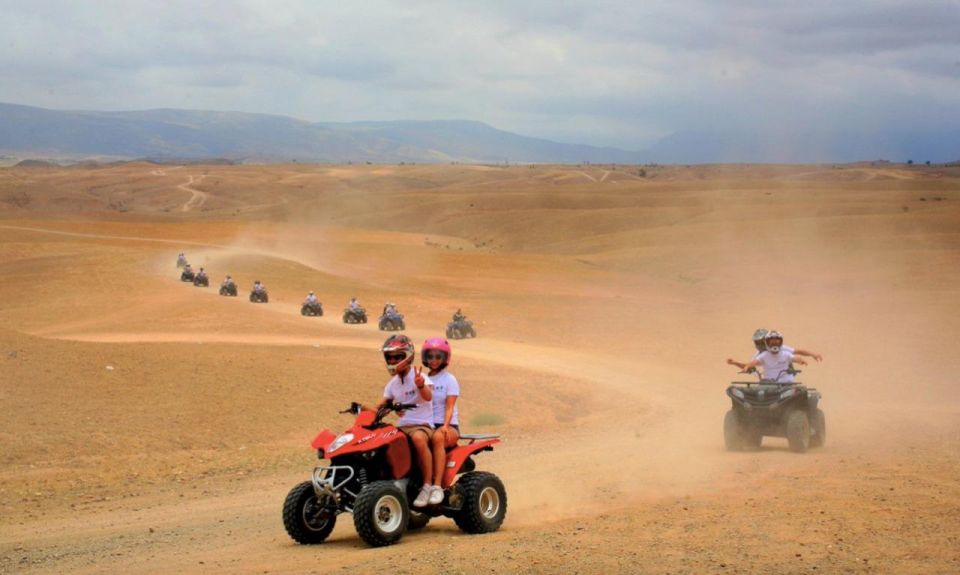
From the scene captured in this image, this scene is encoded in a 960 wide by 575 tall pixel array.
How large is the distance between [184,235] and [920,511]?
8430 centimetres

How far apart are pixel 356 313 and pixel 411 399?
3243cm

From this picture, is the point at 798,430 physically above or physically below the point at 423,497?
above

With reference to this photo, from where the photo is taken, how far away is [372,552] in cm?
1017

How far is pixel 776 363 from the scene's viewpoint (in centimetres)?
1744

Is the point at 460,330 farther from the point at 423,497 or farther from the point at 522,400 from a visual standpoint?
the point at 423,497

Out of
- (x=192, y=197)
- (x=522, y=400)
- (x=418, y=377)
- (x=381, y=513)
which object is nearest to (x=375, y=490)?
(x=381, y=513)

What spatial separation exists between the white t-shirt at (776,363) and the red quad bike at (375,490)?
7.50 meters

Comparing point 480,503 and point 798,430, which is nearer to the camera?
point 480,503

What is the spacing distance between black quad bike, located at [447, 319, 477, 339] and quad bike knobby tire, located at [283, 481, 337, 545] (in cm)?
2818

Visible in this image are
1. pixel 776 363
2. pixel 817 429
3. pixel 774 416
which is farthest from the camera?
pixel 776 363

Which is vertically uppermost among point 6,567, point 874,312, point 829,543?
point 874,312

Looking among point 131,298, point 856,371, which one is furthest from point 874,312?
point 131,298

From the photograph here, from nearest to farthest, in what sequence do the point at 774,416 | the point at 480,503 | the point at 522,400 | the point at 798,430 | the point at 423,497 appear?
the point at 423,497
the point at 480,503
the point at 798,430
the point at 774,416
the point at 522,400

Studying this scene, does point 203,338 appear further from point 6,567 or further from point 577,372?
point 6,567
